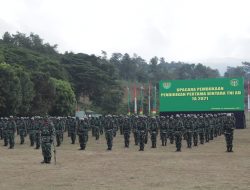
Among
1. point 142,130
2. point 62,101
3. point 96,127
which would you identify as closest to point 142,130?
point 142,130

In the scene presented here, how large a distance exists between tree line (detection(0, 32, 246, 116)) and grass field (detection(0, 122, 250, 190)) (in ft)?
75.6

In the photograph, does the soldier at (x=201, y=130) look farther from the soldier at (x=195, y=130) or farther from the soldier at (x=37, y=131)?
the soldier at (x=37, y=131)

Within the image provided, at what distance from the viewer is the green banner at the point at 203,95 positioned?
132 feet

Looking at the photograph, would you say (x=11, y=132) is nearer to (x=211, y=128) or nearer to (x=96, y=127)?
(x=96, y=127)

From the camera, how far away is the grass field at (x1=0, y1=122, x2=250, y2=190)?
481 inches

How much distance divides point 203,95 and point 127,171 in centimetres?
2691

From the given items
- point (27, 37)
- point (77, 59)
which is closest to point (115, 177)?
point (77, 59)

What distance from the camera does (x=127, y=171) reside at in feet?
48.6

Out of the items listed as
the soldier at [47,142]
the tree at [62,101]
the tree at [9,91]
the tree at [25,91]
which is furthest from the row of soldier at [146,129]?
the tree at [62,101]

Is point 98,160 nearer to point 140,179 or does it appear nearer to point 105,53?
point 140,179

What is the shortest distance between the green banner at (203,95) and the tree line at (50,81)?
12683mm

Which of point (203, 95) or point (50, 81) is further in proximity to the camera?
point (50, 81)

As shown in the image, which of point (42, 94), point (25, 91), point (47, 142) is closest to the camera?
point (47, 142)

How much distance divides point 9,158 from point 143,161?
218 inches
